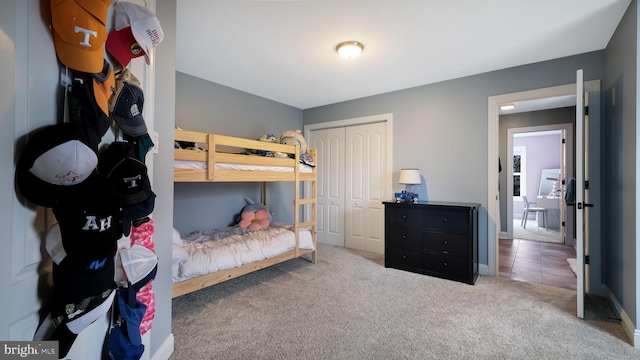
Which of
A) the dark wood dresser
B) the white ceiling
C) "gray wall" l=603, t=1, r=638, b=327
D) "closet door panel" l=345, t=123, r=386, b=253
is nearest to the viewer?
"gray wall" l=603, t=1, r=638, b=327

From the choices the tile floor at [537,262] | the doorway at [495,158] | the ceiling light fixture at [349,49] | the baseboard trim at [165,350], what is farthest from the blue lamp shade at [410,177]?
the baseboard trim at [165,350]

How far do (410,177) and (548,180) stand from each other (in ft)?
19.3

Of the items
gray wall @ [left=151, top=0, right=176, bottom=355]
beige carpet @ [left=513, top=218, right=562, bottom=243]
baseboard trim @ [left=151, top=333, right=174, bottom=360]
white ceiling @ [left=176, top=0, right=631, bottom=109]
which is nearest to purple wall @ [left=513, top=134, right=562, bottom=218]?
beige carpet @ [left=513, top=218, right=562, bottom=243]

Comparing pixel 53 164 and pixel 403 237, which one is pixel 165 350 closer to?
pixel 53 164

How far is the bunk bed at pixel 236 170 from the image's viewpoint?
2154 mm

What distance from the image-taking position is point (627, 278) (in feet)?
6.28

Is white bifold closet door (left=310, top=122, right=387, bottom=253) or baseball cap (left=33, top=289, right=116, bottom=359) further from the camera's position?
white bifold closet door (left=310, top=122, right=387, bottom=253)

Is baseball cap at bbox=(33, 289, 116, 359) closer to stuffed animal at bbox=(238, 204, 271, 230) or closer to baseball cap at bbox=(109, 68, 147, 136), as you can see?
baseball cap at bbox=(109, 68, 147, 136)

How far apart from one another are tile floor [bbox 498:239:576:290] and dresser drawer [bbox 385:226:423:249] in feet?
3.48

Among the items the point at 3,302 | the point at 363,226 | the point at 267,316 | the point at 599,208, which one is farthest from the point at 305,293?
the point at 599,208

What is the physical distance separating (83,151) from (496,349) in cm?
238

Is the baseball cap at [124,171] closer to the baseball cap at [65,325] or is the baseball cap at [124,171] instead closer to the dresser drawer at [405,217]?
the baseball cap at [65,325]

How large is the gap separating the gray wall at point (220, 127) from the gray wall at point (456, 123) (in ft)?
5.92

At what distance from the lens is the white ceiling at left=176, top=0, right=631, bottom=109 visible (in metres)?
1.93
